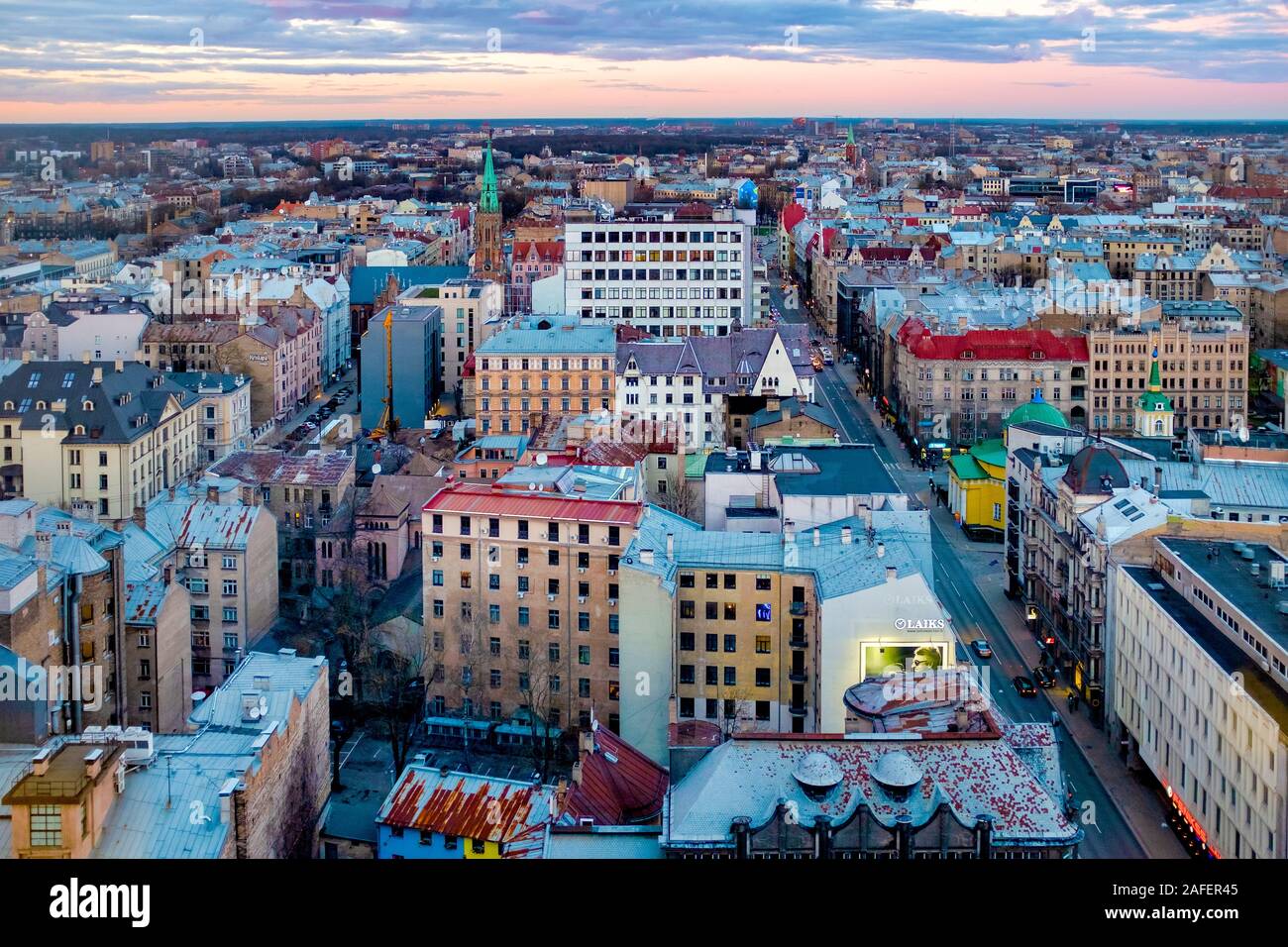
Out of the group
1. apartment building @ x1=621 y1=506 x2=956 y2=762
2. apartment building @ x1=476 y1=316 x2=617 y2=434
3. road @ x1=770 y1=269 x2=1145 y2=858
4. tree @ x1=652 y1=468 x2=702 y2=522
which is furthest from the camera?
apartment building @ x1=476 y1=316 x2=617 y2=434

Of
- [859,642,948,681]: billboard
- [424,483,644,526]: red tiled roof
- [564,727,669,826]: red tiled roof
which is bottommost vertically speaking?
[564,727,669,826]: red tiled roof

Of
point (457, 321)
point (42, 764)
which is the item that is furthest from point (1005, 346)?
point (42, 764)

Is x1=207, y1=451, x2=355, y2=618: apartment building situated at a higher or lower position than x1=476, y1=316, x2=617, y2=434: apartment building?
lower

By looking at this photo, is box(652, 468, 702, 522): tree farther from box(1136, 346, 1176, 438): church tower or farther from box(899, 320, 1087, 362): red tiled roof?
box(899, 320, 1087, 362): red tiled roof

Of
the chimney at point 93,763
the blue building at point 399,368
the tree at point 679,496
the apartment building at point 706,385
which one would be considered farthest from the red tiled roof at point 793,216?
the chimney at point 93,763

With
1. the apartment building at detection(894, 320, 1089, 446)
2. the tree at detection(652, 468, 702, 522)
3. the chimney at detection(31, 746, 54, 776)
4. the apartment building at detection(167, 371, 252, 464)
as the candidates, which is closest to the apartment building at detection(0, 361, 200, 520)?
the apartment building at detection(167, 371, 252, 464)

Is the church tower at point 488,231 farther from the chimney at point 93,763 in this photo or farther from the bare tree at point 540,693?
the chimney at point 93,763
